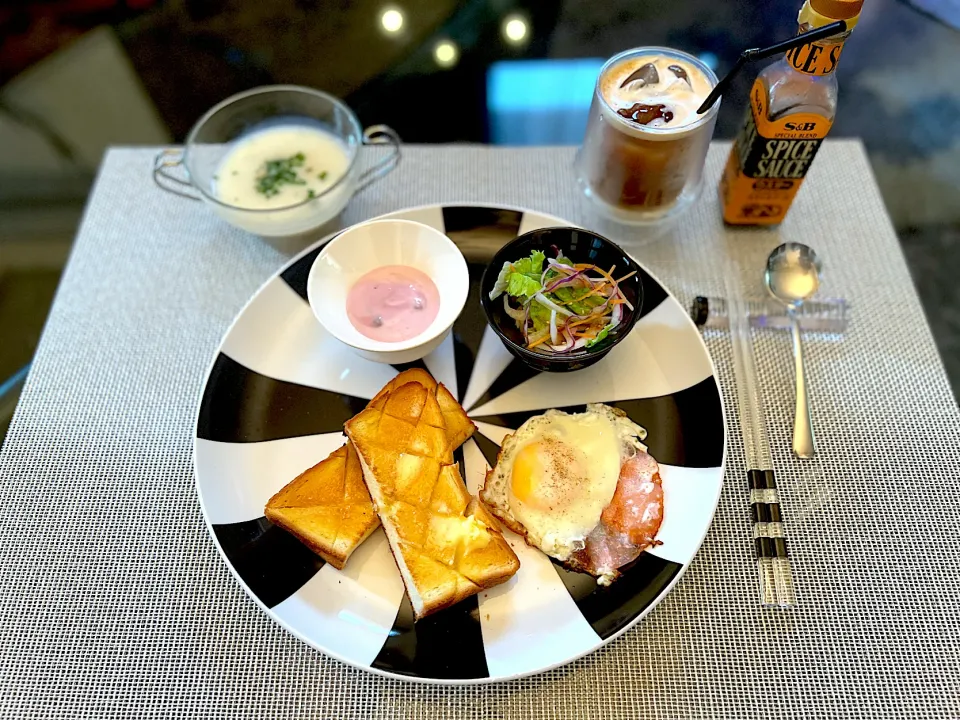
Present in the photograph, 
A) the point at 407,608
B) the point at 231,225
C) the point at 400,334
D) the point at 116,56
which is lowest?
the point at 407,608

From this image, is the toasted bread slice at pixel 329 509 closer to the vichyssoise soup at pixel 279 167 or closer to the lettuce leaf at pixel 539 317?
the lettuce leaf at pixel 539 317

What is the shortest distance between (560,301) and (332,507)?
3.00 ft

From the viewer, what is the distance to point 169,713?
172cm

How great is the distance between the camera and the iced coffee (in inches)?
79.9

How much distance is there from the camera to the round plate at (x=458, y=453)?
1.70 m

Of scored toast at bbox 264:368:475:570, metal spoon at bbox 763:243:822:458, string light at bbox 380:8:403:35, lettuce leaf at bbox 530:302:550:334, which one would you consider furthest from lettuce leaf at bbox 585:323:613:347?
string light at bbox 380:8:403:35

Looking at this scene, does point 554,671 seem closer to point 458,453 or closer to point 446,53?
point 458,453

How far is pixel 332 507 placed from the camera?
1.78 metres

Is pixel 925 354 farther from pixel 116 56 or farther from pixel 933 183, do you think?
pixel 116 56

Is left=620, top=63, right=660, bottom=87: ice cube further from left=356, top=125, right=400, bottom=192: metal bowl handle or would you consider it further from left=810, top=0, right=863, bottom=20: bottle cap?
left=356, top=125, right=400, bottom=192: metal bowl handle

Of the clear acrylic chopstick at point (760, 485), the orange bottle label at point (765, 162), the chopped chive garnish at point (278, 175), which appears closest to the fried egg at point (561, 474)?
the clear acrylic chopstick at point (760, 485)

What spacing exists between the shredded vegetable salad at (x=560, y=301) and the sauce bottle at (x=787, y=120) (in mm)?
664

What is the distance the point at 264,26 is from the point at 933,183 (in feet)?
10.3

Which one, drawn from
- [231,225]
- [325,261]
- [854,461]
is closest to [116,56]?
[231,225]
